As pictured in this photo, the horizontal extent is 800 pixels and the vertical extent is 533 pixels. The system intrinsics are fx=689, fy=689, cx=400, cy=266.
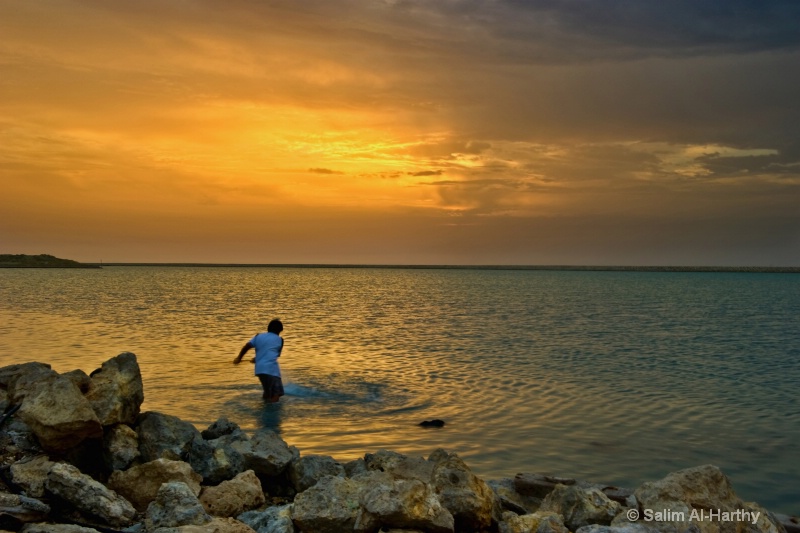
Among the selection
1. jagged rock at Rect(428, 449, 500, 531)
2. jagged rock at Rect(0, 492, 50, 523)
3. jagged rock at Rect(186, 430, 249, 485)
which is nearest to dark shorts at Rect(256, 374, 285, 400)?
jagged rock at Rect(186, 430, 249, 485)

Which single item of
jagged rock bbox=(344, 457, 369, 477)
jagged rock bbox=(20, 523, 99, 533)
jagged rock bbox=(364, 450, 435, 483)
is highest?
jagged rock bbox=(20, 523, 99, 533)

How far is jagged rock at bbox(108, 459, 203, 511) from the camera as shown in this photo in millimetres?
8062

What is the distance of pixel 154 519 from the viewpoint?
705 cm

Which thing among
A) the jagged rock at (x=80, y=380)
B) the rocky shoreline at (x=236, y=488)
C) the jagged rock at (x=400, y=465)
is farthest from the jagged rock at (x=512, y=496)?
the jagged rock at (x=80, y=380)

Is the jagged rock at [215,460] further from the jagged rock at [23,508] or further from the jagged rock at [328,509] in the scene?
the jagged rock at [23,508]

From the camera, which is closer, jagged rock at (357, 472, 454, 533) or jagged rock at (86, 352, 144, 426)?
jagged rock at (357, 472, 454, 533)

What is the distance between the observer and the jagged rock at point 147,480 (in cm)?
806

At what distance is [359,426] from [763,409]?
35.9 feet

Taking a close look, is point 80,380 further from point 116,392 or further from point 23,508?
point 23,508

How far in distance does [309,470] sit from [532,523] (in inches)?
126

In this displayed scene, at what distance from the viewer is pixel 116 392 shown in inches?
373

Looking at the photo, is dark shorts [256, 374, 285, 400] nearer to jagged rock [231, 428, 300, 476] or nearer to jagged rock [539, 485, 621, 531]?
jagged rock [231, 428, 300, 476]

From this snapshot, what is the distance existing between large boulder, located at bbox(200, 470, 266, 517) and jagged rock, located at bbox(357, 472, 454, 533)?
1960mm

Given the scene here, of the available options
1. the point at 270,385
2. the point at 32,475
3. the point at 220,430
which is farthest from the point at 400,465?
the point at 270,385
